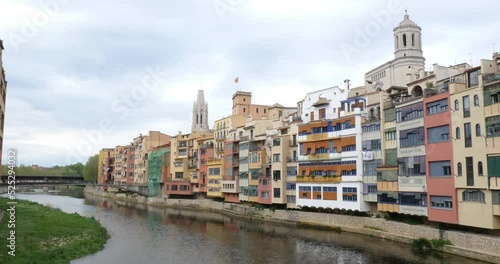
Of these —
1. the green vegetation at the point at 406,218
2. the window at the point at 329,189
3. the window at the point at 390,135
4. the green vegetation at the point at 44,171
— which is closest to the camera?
the green vegetation at the point at 406,218

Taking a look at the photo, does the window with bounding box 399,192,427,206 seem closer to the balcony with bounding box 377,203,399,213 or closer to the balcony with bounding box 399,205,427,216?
the balcony with bounding box 399,205,427,216

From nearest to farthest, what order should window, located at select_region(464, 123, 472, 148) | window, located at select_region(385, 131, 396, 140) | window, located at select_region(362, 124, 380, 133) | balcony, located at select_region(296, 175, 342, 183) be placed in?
window, located at select_region(464, 123, 472, 148) → window, located at select_region(385, 131, 396, 140) → window, located at select_region(362, 124, 380, 133) → balcony, located at select_region(296, 175, 342, 183)

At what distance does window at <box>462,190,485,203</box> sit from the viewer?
1249 inches

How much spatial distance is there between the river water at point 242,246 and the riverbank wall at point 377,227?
3.14ft

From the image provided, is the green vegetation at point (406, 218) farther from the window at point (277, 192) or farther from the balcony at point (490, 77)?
the window at point (277, 192)

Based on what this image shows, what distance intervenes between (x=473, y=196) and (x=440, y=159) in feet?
14.0

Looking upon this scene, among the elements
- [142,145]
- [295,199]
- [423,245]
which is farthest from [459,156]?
[142,145]

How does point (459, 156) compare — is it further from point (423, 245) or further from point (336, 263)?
point (336, 263)

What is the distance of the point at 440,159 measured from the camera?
35625 millimetres

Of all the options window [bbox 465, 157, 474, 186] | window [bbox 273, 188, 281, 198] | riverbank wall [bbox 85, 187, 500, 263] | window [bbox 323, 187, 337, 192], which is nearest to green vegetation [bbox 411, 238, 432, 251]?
riverbank wall [bbox 85, 187, 500, 263]

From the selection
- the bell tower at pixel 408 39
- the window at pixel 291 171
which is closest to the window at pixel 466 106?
the window at pixel 291 171

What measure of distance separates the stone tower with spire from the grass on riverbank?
83926mm

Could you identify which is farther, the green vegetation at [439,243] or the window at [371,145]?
the window at [371,145]

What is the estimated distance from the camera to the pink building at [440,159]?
1356 inches
